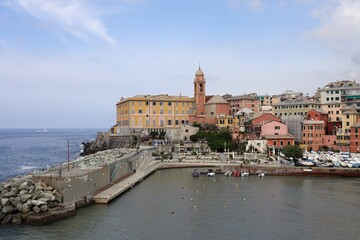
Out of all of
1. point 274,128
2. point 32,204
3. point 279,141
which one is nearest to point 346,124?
point 279,141

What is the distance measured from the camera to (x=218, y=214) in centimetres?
2778

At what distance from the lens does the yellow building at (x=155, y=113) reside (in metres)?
72.2

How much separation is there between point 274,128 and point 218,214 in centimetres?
3566

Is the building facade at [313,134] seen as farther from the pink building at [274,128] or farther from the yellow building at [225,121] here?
the yellow building at [225,121]

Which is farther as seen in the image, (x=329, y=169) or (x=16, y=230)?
(x=329, y=169)

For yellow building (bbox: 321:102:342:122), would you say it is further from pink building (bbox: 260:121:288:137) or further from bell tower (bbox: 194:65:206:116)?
bell tower (bbox: 194:65:206:116)

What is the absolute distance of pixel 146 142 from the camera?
67.5 metres

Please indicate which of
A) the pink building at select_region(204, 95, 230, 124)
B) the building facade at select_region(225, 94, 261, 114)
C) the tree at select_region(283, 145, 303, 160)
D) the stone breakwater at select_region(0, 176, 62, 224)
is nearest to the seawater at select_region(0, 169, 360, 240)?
the stone breakwater at select_region(0, 176, 62, 224)

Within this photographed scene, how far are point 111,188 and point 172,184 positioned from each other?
6.68 metres

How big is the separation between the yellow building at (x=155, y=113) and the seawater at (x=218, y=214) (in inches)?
1313

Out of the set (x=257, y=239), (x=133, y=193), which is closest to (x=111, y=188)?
(x=133, y=193)

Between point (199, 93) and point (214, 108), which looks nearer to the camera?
point (214, 108)

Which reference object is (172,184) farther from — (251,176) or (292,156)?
(292,156)

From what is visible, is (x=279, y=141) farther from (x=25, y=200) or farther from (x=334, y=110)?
(x=25, y=200)
